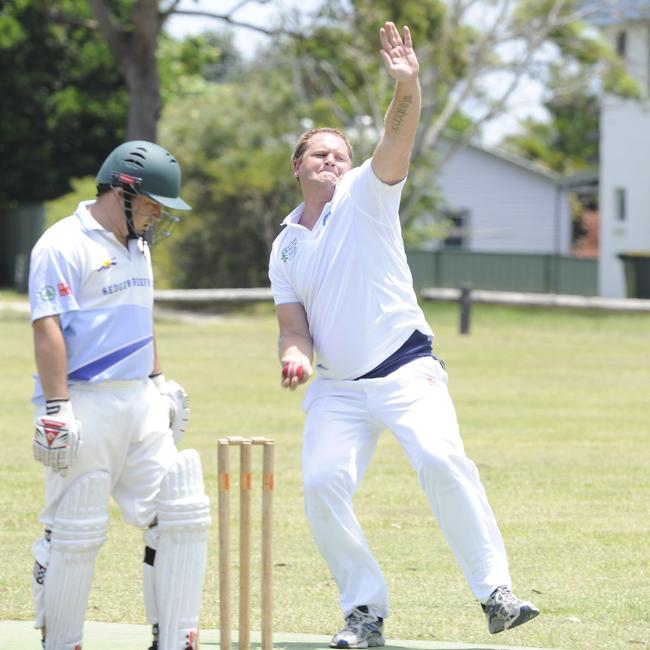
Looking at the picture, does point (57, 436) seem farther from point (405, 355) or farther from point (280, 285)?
point (405, 355)

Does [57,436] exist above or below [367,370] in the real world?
below

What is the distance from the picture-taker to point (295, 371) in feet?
20.0

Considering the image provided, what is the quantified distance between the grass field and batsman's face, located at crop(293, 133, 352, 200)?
6.13 feet

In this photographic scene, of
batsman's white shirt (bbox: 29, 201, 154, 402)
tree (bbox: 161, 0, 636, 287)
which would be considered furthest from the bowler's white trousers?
tree (bbox: 161, 0, 636, 287)

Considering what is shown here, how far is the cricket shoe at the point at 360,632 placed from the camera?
6.14 m

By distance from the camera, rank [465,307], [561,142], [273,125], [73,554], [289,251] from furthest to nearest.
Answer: [561,142] → [273,125] → [465,307] → [289,251] → [73,554]

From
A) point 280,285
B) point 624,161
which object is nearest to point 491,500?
point 280,285

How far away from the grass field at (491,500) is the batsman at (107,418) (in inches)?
49.1

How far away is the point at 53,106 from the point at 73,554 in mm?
38414

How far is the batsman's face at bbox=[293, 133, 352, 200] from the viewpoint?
641 cm

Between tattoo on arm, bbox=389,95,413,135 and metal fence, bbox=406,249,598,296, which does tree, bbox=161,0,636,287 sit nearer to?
metal fence, bbox=406,249,598,296

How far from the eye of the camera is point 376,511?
9.66 metres

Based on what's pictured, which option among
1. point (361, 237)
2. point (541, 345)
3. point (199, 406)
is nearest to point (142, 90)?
point (541, 345)

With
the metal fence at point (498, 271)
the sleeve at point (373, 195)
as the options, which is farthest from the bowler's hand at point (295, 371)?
the metal fence at point (498, 271)
